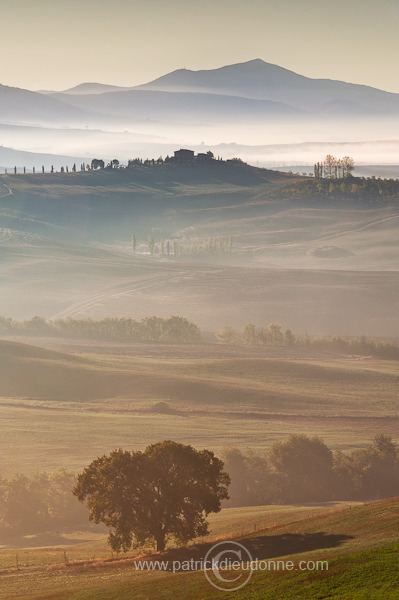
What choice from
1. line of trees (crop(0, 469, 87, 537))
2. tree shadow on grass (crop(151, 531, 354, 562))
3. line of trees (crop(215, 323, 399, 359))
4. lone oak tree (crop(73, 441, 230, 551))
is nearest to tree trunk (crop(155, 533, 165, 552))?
lone oak tree (crop(73, 441, 230, 551))

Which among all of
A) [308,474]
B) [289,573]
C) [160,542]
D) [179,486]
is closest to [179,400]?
[308,474]

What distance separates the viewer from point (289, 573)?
37.7m

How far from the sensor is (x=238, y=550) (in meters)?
46.8

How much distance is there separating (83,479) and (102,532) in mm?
16700

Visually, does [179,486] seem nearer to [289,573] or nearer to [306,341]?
[289,573]

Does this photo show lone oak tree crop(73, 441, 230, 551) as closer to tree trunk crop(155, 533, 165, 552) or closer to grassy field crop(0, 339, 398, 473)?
tree trunk crop(155, 533, 165, 552)

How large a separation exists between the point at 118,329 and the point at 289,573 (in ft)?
464

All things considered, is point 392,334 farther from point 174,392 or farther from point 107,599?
point 107,599

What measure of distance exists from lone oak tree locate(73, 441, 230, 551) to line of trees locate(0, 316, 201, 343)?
113 metres

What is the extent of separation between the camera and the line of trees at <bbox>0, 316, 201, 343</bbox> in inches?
6693

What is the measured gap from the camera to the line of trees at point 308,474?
7900cm

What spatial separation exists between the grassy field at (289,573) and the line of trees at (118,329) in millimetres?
113362

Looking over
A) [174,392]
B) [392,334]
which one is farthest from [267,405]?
[392,334]

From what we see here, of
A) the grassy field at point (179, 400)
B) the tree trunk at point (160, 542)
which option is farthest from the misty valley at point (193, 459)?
the grassy field at point (179, 400)
